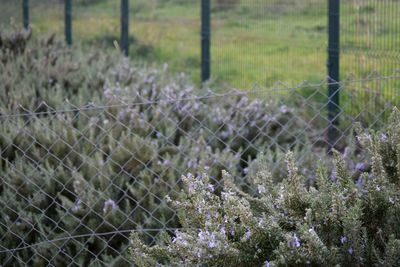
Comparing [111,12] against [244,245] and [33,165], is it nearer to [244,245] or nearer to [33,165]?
[33,165]

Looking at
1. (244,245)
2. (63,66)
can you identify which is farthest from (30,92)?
(244,245)

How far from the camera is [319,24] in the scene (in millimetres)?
7215

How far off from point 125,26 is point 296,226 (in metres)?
6.54

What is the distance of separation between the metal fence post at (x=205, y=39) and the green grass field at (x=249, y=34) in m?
0.19

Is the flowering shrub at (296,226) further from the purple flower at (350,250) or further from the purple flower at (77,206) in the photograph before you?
the purple flower at (77,206)

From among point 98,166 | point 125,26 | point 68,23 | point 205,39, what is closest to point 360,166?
point 98,166

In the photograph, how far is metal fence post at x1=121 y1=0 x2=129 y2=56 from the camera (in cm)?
908

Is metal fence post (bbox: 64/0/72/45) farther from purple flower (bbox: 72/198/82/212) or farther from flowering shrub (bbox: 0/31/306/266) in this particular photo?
purple flower (bbox: 72/198/82/212)

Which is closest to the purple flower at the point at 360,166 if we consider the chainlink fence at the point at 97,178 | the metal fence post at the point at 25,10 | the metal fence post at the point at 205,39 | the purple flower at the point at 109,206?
the chainlink fence at the point at 97,178

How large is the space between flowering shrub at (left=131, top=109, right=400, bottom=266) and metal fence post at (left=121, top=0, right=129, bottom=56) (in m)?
6.08

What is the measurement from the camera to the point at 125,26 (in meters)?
9.16

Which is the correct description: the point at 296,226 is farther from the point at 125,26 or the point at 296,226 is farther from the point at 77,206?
the point at 125,26

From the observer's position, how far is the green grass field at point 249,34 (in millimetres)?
6750

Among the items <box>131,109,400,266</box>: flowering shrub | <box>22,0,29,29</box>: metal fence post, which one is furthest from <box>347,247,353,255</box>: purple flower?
<box>22,0,29,29</box>: metal fence post
